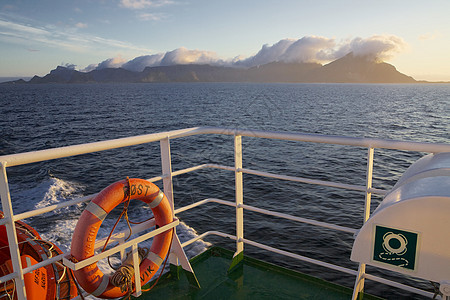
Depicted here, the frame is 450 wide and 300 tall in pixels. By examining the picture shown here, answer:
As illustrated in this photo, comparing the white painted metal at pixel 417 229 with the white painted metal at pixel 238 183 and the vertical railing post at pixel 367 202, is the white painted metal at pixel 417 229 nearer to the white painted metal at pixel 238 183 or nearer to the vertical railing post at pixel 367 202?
the vertical railing post at pixel 367 202

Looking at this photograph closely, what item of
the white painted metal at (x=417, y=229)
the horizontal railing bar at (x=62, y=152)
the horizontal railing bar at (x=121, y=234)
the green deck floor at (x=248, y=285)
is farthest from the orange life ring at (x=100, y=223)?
the white painted metal at (x=417, y=229)

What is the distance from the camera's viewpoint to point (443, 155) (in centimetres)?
145

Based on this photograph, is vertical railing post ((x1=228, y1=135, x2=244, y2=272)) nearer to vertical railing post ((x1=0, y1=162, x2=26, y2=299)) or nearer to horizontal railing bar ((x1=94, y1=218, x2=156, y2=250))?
horizontal railing bar ((x1=94, y1=218, x2=156, y2=250))

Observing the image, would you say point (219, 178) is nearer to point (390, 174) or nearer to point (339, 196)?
point (339, 196)

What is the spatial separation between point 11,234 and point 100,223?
37 cm

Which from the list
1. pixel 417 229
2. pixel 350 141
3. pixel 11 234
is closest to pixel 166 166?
pixel 11 234

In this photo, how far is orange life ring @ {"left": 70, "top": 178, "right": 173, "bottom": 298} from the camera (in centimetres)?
154

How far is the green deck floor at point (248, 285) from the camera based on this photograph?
208 centimetres

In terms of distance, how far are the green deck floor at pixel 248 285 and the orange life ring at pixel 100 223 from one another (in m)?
0.34

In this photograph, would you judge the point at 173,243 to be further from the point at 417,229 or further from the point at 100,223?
the point at 417,229

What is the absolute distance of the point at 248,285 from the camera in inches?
86.7

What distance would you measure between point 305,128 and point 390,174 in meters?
9.56

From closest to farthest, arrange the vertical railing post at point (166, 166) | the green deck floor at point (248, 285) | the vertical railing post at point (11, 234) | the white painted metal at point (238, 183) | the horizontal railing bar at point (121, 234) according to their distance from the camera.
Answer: the vertical railing post at point (11, 234) → the horizontal railing bar at point (121, 234) → the vertical railing post at point (166, 166) → the green deck floor at point (248, 285) → the white painted metal at point (238, 183)

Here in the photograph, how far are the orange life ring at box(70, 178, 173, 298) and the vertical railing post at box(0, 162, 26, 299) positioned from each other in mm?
222
